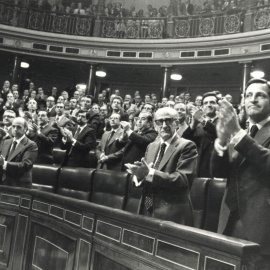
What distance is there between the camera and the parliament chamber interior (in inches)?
66.6

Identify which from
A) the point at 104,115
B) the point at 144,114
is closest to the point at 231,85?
the point at 104,115

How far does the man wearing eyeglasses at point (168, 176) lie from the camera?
2.18 meters

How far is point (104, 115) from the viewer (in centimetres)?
623

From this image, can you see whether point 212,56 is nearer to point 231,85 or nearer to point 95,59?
point 231,85

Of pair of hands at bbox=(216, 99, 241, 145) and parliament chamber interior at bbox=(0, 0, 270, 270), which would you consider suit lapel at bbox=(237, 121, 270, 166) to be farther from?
parliament chamber interior at bbox=(0, 0, 270, 270)

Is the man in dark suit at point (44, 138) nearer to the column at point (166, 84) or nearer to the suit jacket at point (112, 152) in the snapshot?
the suit jacket at point (112, 152)

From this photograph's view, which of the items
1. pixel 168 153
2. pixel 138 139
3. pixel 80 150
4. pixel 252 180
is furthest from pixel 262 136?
pixel 80 150

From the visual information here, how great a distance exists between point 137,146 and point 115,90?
25.4ft

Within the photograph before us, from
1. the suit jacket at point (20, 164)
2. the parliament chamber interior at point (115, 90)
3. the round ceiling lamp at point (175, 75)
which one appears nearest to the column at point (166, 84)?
the parliament chamber interior at point (115, 90)

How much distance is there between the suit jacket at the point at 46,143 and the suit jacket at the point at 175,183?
2749 millimetres

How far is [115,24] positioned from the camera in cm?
1134

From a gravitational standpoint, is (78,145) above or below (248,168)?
above

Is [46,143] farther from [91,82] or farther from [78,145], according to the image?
[91,82]

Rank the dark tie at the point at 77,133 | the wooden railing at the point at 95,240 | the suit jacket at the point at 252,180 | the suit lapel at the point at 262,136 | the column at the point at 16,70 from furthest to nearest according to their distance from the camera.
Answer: the column at the point at 16,70 < the dark tie at the point at 77,133 < the suit lapel at the point at 262,136 < the suit jacket at the point at 252,180 < the wooden railing at the point at 95,240
